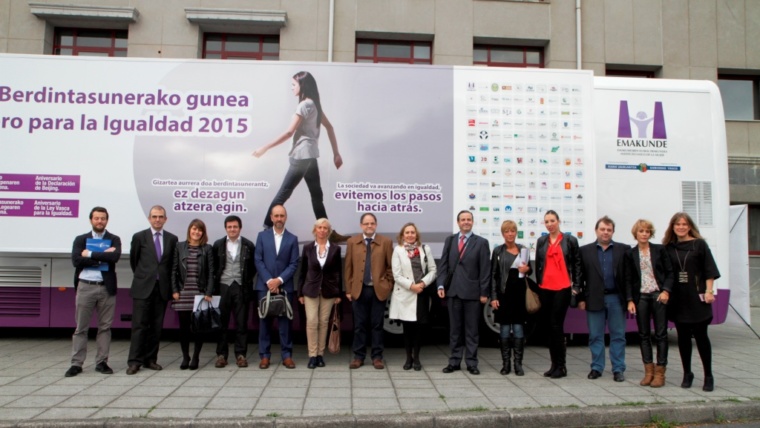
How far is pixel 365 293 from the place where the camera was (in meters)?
5.96

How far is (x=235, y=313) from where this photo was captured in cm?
595

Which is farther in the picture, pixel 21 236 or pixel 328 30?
pixel 328 30

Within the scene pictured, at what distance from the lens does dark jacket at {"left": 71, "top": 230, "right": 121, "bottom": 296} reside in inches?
219

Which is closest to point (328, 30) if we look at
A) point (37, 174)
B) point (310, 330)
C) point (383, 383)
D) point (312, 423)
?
point (37, 174)

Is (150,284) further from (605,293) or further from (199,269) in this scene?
(605,293)

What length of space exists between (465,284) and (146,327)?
366 cm

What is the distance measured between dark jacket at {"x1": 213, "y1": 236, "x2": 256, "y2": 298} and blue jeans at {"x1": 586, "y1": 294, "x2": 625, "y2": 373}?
3924 mm

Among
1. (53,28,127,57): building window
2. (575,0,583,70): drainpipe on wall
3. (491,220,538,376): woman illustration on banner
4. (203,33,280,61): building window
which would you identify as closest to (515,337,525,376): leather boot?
(491,220,538,376): woman illustration on banner

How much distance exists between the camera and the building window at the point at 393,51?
1273cm

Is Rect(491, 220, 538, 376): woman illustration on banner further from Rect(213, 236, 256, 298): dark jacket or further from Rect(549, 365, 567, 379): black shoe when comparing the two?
Rect(213, 236, 256, 298): dark jacket

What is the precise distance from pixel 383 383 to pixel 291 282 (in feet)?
5.28

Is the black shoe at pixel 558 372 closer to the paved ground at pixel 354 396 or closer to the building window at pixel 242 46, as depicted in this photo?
the paved ground at pixel 354 396

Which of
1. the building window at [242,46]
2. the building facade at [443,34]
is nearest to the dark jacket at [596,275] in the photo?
the building facade at [443,34]

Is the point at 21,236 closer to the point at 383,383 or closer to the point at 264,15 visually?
the point at 383,383
